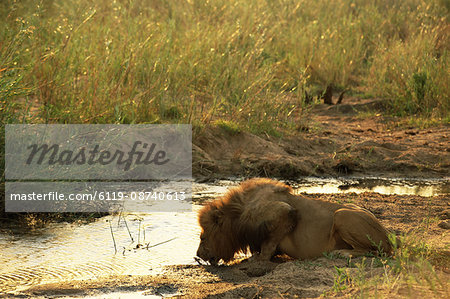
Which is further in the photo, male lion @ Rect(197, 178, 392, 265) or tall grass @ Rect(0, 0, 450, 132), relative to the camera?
tall grass @ Rect(0, 0, 450, 132)

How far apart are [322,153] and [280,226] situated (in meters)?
4.82

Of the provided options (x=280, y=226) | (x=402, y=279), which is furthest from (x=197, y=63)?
(x=402, y=279)

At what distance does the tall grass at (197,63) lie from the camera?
8.10 m

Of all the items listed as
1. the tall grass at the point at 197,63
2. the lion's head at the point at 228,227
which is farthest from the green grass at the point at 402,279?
the tall grass at the point at 197,63

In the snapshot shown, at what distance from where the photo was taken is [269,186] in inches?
207

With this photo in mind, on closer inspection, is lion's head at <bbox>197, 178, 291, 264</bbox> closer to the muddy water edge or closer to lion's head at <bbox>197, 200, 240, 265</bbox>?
lion's head at <bbox>197, 200, 240, 265</bbox>

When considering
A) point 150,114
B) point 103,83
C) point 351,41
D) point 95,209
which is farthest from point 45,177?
point 351,41

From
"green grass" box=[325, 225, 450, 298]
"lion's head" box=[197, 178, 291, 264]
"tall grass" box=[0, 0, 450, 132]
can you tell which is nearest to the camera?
"green grass" box=[325, 225, 450, 298]

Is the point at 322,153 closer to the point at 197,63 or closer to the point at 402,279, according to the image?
the point at 197,63

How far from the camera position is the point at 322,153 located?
9.68 m

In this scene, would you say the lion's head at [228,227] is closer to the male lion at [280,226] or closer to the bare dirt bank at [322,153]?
the male lion at [280,226]

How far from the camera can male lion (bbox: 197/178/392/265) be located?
4.96 meters

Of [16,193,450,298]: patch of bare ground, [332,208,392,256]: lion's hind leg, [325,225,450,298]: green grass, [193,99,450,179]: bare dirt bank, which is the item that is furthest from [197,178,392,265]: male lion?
[193,99,450,179]: bare dirt bank

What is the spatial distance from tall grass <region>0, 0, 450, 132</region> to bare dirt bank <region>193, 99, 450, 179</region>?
440 millimetres
